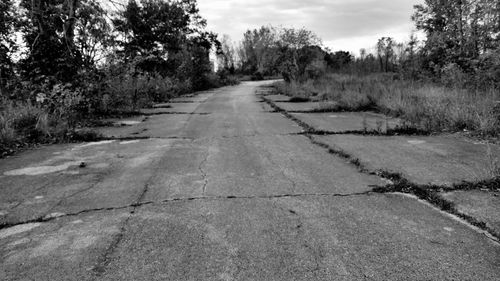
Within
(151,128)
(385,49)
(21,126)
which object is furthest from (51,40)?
(385,49)

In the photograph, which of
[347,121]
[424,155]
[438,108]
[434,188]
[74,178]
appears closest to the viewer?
[434,188]

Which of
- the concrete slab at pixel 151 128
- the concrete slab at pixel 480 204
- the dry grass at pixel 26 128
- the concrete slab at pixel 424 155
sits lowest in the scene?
the concrete slab at pixel 480 204

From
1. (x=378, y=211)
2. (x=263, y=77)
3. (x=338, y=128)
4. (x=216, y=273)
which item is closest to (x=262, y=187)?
(x=378, y=211)

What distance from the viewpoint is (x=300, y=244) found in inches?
91.9

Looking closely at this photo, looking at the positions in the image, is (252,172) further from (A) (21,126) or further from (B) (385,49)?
(B) (385,49)

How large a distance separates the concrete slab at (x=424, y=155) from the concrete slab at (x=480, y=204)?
301 millimetres

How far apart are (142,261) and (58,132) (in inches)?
200

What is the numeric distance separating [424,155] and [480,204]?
1.81m

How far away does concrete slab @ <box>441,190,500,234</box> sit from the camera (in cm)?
264

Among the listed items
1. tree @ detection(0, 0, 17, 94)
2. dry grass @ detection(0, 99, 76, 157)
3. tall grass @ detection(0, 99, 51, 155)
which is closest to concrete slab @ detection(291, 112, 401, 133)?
dry grass @ detection(0, 99, 76, 157)

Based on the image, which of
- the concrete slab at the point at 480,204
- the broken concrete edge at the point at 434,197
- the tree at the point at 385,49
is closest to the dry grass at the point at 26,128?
the broken concrete edge at the point at 434,197

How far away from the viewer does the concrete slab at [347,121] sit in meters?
6.72

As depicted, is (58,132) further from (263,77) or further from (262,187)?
(263,77)

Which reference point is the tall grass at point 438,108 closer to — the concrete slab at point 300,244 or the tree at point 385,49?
the concrete slab at point 300,244
